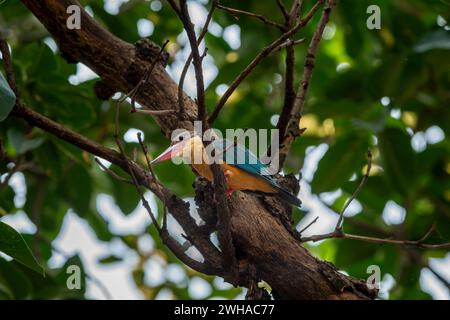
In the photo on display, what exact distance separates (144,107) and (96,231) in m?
2.71

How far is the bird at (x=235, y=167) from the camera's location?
3.28m

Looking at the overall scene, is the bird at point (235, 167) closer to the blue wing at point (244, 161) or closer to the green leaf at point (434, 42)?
the blue wing at point (244, 161)

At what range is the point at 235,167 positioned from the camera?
11.6ft

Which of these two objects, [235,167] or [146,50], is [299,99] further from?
[146,50]

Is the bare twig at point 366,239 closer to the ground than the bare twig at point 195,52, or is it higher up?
closer to the ground

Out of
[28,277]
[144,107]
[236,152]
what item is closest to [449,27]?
[236,152]

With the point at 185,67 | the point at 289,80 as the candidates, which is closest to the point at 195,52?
the point at 185,67

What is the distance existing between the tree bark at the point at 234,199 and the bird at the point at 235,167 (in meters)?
0.06

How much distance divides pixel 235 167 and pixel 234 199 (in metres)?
0.30

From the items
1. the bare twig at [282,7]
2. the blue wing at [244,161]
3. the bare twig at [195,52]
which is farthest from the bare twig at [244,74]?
the blue wing at [244,161]

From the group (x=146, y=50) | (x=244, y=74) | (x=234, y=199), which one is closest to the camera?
(x=244, y=74)
